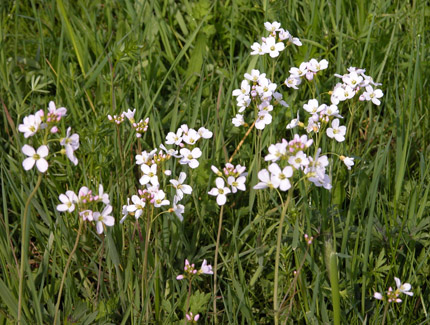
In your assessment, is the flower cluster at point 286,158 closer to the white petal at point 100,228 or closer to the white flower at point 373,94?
the white petal at point 100,228

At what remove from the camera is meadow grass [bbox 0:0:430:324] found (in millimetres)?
2115

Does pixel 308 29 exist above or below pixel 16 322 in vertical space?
above

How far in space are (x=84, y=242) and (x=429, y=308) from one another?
4.72 ft

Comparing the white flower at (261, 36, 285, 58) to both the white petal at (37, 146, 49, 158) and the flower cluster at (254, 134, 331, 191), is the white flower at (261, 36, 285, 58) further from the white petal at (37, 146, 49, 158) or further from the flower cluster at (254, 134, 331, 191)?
the white petal at (37, 146, 49, 158)

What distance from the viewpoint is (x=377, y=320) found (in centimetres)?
205

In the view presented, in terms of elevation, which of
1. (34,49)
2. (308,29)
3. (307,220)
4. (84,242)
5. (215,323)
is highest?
(308,29)

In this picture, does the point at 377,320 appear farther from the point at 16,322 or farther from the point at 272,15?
the point at 272,15

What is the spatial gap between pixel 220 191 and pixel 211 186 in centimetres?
54

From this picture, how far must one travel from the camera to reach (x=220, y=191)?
1987 millimetres

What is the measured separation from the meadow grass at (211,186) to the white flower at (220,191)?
0.23 meters

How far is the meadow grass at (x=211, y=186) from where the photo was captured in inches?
83.3

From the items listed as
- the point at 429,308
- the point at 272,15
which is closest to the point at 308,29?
→ the point at 272,15

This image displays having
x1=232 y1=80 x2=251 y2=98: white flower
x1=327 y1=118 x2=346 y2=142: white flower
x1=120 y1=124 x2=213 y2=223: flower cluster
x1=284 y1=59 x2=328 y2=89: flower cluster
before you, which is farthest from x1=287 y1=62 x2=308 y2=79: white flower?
x1=120 y1=124 x2=213 y2=223: flower cluster

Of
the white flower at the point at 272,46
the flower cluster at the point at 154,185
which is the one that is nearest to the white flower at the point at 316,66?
the white flower at the point at 272,46
